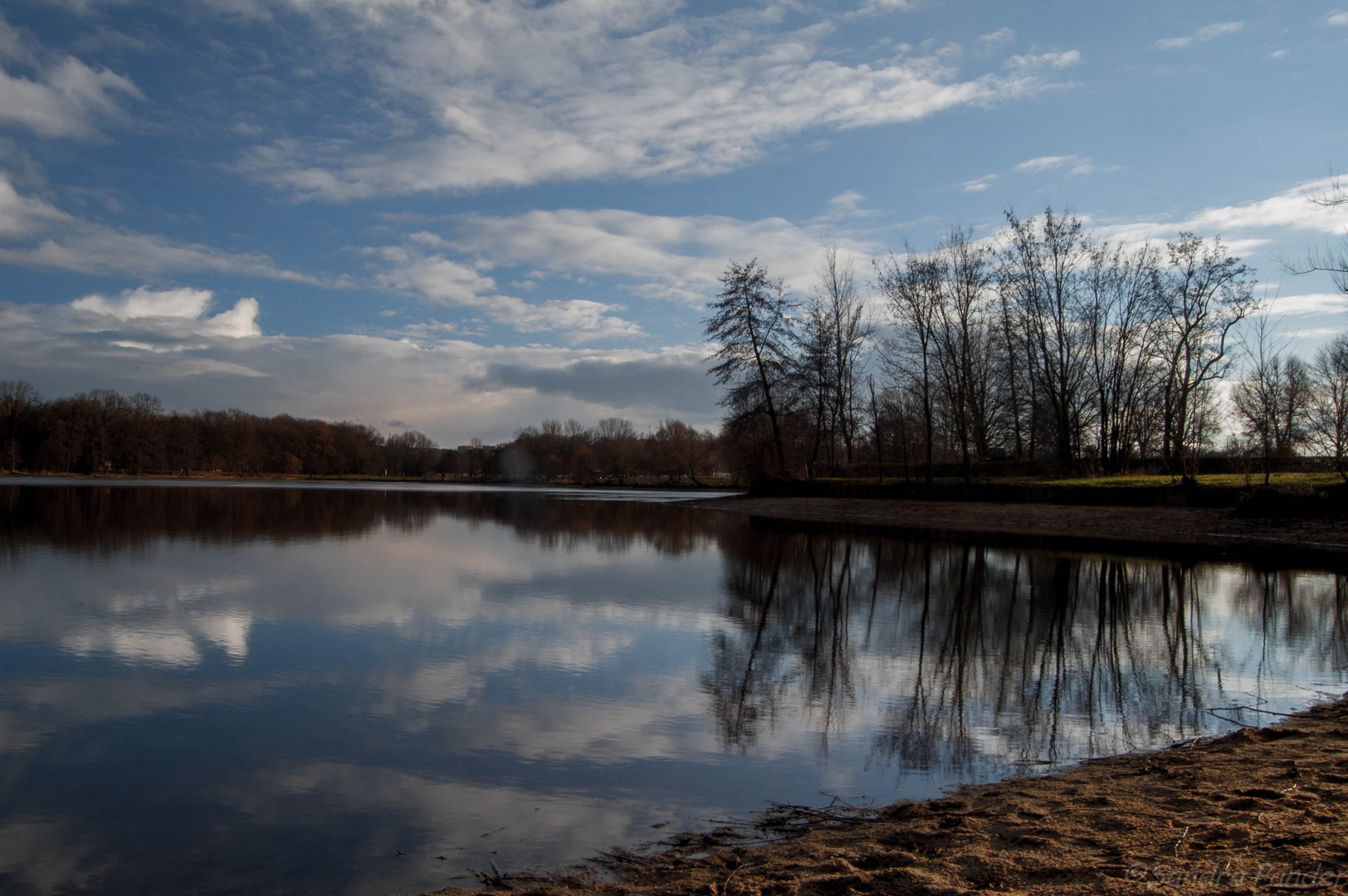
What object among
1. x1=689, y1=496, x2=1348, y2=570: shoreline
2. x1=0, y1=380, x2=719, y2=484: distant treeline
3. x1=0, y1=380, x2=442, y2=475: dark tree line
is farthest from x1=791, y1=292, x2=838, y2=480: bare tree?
x1=0, y1=380, x2=442, y2=475: dark tree line

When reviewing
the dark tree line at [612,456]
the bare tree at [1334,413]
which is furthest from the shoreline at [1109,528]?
the dark tree line at [612,456]

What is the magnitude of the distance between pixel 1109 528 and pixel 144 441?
98.1 meters

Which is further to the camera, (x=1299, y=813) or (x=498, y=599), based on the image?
(x=498, y=599)

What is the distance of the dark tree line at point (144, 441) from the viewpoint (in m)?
85.4

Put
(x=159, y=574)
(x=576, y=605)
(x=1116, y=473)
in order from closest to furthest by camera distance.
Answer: (x=576, y=605) → (x=159, y=574) → (x=1116, y=473)

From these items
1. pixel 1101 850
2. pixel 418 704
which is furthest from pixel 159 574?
pixel 1101 850

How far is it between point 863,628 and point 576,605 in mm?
4242

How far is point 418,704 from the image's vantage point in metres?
6.52

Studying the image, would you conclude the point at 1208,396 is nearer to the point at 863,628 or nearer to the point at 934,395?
the point at 934,395

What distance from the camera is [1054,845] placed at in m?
3.62

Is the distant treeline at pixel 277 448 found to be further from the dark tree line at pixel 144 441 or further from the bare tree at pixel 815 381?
the bare tree at pixel 815 381

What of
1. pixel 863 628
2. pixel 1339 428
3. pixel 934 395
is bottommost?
pixel 863 628

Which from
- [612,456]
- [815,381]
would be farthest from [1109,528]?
[612,456]

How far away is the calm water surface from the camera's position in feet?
13.7
